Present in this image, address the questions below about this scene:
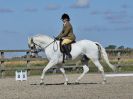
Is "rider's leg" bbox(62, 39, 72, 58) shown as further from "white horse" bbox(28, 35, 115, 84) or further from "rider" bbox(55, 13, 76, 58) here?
"white horse" bbox(28, 35, 115, 84)

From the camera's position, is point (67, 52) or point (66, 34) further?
point (67, 52)

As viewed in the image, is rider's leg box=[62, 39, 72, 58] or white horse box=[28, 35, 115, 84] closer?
rider's leg box=[62, 39, 72, 58]

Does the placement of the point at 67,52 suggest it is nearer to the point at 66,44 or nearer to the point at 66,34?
the point at 66,44

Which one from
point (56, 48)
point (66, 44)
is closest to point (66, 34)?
point (66, 44)

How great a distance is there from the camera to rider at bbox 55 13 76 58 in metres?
18.1

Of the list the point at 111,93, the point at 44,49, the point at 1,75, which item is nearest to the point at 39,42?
the point at 44,49

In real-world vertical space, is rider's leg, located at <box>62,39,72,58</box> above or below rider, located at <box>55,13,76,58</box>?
below

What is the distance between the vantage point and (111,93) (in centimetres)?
1426

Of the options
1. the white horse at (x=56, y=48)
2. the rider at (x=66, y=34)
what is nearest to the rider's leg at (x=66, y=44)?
the rider at (x=66, y=34)

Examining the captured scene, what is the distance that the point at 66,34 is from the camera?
59.4 ft

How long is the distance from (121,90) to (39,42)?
177 inches

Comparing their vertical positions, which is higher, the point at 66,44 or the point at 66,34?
the point at 66,34

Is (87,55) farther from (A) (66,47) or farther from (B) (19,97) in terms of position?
(B) (19,97)

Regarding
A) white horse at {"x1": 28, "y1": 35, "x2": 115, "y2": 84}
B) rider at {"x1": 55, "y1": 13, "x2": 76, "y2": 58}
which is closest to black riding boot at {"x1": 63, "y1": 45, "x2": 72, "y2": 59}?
rider at {"x1": 55, "y1": 13, "x2": 76, "y2": 58}
